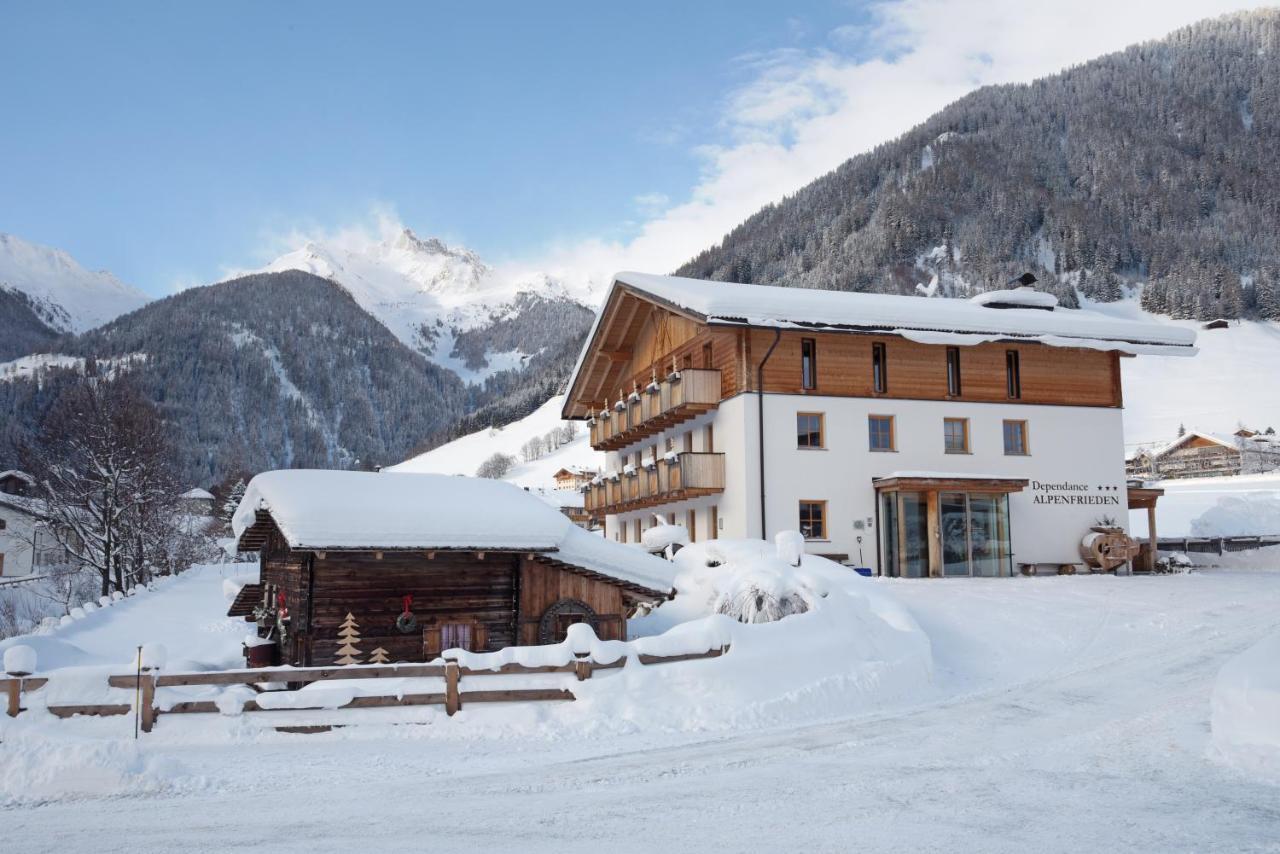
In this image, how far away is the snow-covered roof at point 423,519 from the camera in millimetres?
16484

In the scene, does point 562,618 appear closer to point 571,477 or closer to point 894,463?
point 894,463

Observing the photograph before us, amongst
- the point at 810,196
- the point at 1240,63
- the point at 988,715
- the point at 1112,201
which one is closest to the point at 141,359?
the point at 810,196

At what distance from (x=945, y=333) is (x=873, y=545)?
6.67m

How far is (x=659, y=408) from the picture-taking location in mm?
32375

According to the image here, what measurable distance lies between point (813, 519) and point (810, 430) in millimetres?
2590

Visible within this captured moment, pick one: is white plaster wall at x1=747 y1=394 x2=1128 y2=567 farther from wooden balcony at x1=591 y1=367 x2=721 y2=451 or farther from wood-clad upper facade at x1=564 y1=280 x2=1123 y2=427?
wooden balcony at x1=591 y1=367 x2=721 y2=451

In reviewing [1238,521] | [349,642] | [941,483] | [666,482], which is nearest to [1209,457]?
[1238,521]

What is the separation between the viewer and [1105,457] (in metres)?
32.1

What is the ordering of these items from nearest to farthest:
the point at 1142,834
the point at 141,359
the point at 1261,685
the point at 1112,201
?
1. the point at 1142,834
2. the point at 1261,685
3. the point at 1112,201
4. the point at 141,359

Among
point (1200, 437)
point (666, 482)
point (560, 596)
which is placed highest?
point (1200, 437)

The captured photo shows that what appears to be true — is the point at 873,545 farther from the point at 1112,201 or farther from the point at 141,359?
the point at 141,359

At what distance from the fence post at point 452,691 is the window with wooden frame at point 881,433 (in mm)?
19419

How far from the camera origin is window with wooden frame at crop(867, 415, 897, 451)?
97.8 feet

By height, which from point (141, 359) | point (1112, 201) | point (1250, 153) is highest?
point (1250, 153)
